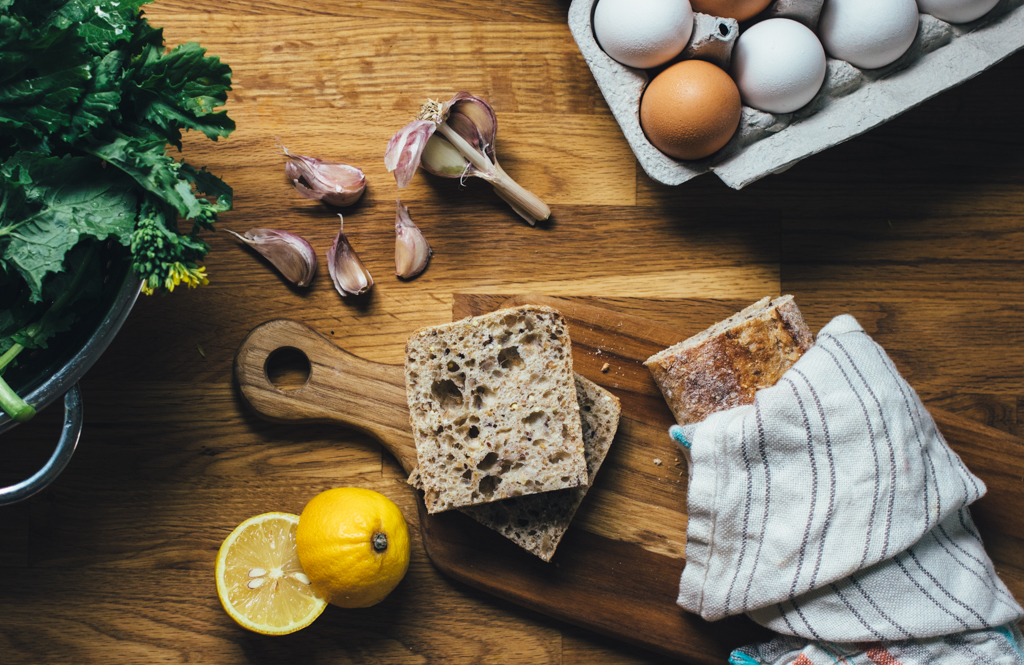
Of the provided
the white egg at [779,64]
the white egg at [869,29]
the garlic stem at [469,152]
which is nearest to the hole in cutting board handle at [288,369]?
the garlic stem at [469,152]

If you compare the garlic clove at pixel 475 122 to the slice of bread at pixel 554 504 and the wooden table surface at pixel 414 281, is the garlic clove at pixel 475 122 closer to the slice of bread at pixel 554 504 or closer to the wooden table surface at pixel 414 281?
the wooden table surface at pixel 414 281

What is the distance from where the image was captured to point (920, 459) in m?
1.27

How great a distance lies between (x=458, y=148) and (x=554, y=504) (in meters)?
0.76

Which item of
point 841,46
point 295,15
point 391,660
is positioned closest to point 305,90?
point 295,15

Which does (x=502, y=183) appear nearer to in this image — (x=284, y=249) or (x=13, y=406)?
(x=284, y=249)

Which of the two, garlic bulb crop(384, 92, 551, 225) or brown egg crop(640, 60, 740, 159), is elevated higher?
brown egg crop(640, 60, 740, 159)

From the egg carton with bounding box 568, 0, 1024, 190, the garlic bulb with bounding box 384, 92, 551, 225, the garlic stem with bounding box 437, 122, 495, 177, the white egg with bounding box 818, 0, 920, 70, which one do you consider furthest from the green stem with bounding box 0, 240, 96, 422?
the white egg with bounding box 818, 0, 920, 70

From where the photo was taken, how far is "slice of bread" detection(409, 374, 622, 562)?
134 cm

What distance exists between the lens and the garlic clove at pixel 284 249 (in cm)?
142

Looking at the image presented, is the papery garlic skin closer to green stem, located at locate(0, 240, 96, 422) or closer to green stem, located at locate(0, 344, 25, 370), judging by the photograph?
green stem, located at locate(0, 240, 96, 422)

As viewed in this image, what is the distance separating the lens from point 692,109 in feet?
4.18

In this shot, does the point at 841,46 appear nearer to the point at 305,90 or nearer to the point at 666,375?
the point at 666,375

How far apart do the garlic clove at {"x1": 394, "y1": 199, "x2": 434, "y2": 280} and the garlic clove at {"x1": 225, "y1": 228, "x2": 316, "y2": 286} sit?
18 centimetres

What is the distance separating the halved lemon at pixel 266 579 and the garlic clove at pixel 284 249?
0.51 m
